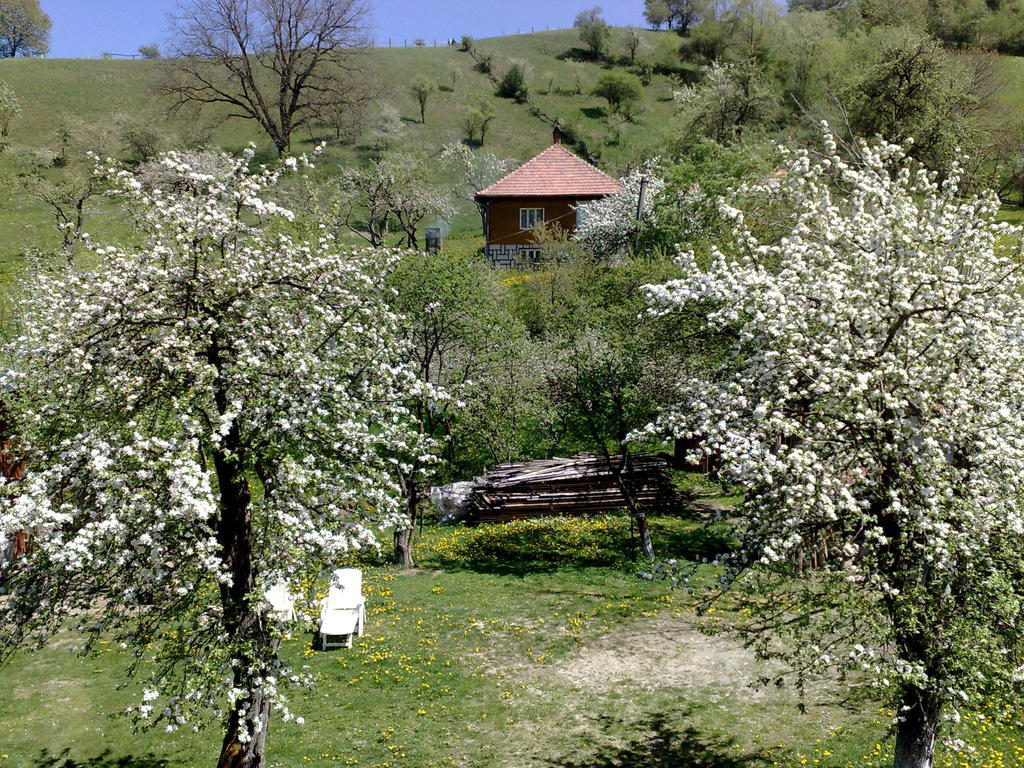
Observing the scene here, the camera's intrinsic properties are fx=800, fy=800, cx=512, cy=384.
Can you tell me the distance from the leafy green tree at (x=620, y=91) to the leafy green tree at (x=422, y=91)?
843 inches

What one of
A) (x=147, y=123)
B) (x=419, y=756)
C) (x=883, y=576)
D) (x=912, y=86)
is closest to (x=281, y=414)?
(x=419, y=756)

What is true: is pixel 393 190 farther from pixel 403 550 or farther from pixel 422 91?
pixel 422 91

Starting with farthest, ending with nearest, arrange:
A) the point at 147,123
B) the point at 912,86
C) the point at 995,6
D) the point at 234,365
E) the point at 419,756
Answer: the point at 995,6 → the point at 147,123 → the point at 912,86 → the point at 419,756 → the point at 234,365

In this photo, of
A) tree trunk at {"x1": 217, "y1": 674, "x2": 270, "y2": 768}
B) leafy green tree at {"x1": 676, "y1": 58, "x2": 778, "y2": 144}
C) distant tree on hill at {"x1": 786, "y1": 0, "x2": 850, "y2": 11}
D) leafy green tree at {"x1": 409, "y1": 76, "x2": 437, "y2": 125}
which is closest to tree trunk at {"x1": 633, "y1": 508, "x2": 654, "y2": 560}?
tree trunk at {"x1": 217, "y1": 674, "x2": 270, "y2": 768}

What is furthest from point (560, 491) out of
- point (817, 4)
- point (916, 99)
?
point (817, 4)

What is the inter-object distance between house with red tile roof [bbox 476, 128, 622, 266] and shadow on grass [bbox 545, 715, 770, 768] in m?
42.8

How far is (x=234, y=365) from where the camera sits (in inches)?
414

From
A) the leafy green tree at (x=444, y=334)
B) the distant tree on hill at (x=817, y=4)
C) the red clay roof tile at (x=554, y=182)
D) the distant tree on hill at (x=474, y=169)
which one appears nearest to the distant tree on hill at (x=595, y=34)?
the distant tree on hill at (x=817, y=4)

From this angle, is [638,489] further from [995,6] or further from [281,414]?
[995,6]

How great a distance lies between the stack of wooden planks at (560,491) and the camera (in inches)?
1111

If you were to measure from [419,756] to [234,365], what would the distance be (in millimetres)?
7209

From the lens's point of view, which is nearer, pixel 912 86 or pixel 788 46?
pixel 912 86

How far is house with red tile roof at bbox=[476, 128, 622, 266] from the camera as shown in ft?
179

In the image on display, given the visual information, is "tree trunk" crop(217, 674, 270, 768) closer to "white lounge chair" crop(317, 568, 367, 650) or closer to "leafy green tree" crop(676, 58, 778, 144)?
"white lounge chair" crop(317, 568, 367, 650)
